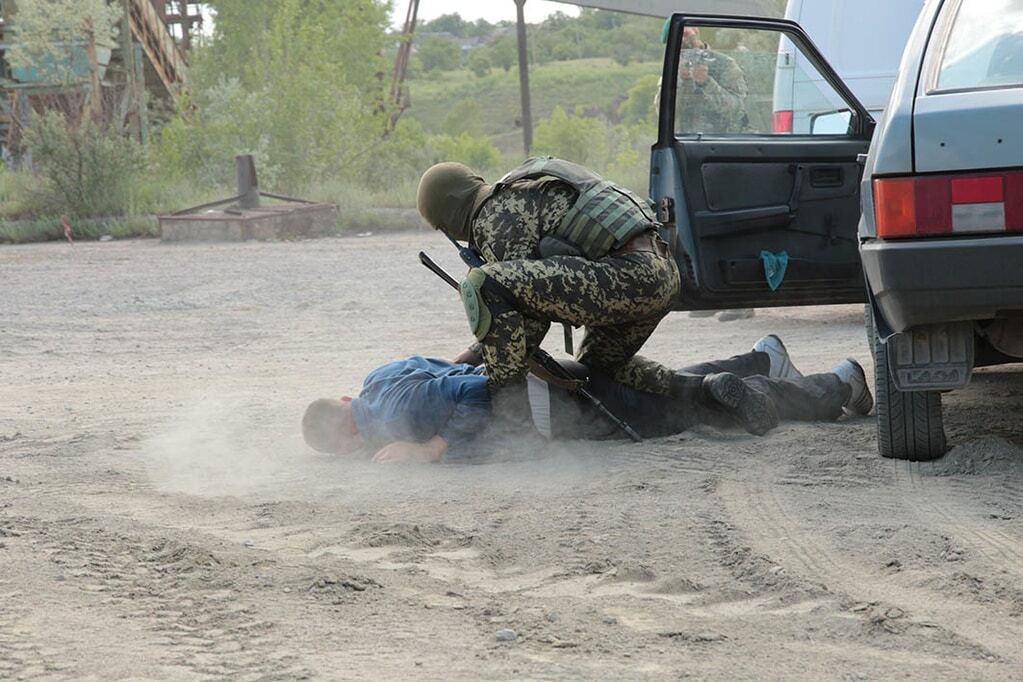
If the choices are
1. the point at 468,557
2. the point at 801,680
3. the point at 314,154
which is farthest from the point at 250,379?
the point at 314,154

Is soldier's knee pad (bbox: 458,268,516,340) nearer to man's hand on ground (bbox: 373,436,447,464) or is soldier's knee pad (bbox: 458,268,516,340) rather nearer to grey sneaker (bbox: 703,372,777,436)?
man's hand on ground (bbox: 373,436,447,464)

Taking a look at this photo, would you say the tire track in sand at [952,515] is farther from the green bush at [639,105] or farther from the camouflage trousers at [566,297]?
the green bush at [639,105]

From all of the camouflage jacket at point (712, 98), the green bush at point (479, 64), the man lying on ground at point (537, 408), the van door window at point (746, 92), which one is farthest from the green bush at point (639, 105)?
the man lying on ground at point (537, 408)

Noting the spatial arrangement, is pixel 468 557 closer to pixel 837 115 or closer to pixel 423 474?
pixel 423 474

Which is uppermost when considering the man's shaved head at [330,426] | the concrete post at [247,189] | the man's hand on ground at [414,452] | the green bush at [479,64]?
the green bush at [479,64]

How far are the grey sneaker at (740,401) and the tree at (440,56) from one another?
75148 mm

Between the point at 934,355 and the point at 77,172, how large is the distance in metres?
18.2

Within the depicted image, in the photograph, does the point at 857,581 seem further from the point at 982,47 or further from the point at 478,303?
the point at 478,303

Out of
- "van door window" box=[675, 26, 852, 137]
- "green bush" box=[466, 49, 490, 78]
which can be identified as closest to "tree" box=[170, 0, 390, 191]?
"van door window" box=[675, 26, 852, 137]

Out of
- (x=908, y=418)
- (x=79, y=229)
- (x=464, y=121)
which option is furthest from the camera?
(x=464, y=121)

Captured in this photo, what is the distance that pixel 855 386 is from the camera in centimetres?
583

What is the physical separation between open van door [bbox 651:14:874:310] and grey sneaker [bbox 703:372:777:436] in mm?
867

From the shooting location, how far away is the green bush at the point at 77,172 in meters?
20.7

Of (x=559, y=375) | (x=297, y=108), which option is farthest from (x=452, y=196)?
(x=297, y=108)
